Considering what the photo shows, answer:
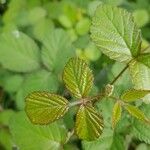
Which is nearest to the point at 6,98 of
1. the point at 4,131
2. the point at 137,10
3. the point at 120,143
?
the point at 4,131

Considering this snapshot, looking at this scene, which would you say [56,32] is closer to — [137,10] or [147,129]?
[137,10]

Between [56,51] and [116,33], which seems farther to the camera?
[56,51]

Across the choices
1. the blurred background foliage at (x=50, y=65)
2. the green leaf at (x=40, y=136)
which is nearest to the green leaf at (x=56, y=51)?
the blurred background foliage at (x=50, y=65)

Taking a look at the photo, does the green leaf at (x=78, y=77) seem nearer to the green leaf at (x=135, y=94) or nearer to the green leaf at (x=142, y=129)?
the green leaf at (x=135, y=94)

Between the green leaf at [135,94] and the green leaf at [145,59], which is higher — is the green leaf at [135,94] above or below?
below

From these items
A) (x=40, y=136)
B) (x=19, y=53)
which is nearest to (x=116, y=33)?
(x=40, y=136)

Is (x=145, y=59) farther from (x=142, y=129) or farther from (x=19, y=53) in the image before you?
(x=19, y=53)

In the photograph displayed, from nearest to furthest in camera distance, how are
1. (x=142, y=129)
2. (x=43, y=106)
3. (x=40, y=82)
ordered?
(x=43, y=106) → (x=142, y=129) → (x=40, y=82)
